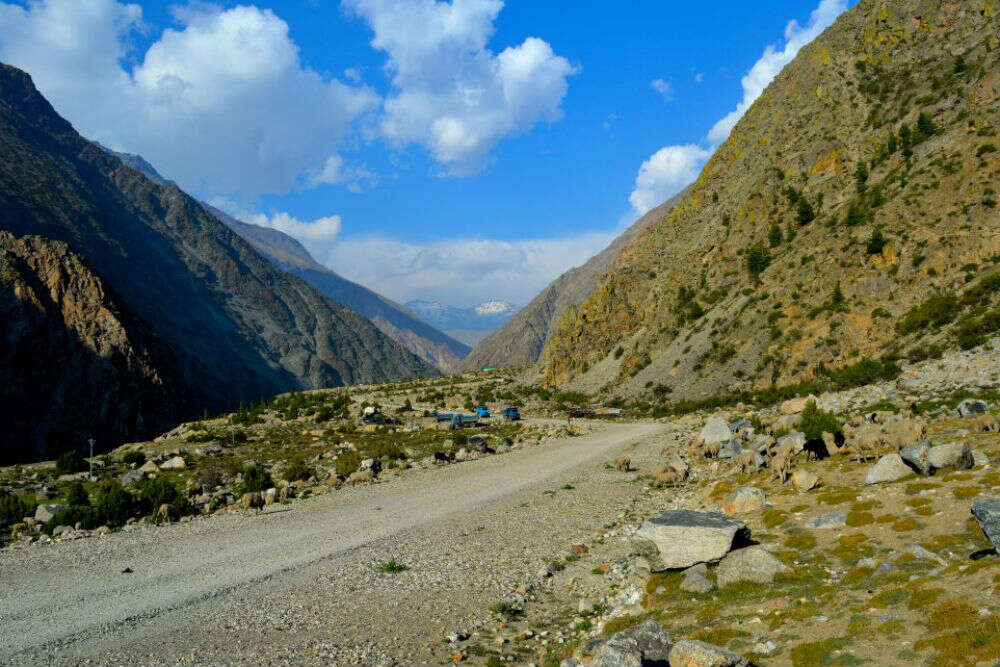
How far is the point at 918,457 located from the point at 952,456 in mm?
705

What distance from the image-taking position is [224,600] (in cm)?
1351

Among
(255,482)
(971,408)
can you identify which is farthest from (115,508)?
(971,408)

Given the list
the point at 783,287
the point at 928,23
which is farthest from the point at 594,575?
the point at 928,23

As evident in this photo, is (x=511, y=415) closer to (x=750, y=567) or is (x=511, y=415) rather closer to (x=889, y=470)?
(x=889, y=470)

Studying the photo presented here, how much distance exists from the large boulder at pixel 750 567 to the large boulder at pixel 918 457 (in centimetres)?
615

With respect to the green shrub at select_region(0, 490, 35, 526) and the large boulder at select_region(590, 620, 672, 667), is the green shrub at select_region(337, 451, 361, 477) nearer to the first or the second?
the green shrub at select_region(0, 490, 35, 526)

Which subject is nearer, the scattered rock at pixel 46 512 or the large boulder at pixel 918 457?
the large boulder at pixel 918 457

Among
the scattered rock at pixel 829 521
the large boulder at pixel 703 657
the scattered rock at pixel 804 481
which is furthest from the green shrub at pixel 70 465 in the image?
the scattered rock at pixel 829 521

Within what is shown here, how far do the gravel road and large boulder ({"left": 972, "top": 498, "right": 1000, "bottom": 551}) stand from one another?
9.86m

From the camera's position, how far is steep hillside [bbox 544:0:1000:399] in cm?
4509

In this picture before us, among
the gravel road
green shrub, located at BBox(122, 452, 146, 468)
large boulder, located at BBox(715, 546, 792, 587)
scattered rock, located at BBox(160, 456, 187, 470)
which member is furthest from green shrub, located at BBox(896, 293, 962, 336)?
green shrub, located at BBox(122, 452, 146, 468)

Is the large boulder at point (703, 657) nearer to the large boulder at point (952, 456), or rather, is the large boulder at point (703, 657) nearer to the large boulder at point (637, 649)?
the large boulder at point (637, 649)

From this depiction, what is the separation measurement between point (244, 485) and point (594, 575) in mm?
21185

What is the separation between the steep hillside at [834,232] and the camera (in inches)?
1775
